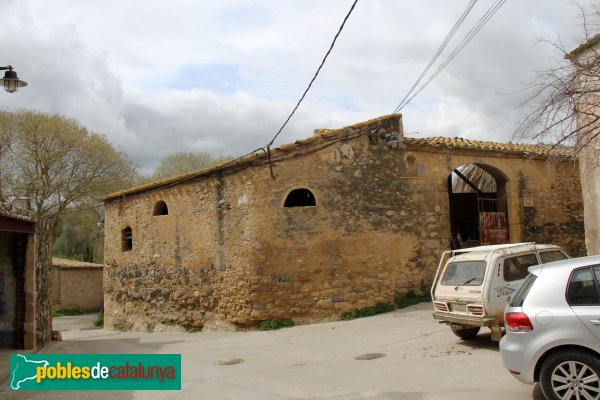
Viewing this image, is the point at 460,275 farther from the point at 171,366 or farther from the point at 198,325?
the point at 198,325

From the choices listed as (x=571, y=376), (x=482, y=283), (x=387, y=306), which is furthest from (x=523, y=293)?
(x=387, y=306)

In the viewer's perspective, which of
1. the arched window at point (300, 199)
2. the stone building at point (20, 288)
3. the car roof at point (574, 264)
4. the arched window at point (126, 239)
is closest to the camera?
the car roof at point (574, 264)

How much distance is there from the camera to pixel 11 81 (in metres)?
8.41

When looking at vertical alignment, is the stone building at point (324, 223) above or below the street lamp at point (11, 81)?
below

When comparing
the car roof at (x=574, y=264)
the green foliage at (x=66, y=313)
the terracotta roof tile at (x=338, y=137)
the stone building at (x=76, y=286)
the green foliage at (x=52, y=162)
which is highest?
the green foliage at (x=52, y=162)

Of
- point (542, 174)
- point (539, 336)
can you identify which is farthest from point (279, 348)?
point (542, 174)

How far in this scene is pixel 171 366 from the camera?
7.86m

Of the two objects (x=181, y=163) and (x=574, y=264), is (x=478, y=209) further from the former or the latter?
(x=181, y=163)

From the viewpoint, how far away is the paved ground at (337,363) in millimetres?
6070

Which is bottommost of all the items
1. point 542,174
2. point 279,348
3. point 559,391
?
point 279,348

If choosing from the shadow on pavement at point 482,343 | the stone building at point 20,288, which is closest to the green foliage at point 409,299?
the shadow on pavement at point 482,343

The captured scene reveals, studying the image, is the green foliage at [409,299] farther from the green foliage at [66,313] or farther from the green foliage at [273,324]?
the green foliage at [66,313]

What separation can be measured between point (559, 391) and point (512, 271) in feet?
12.6

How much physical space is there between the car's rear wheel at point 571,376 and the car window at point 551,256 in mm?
4371
